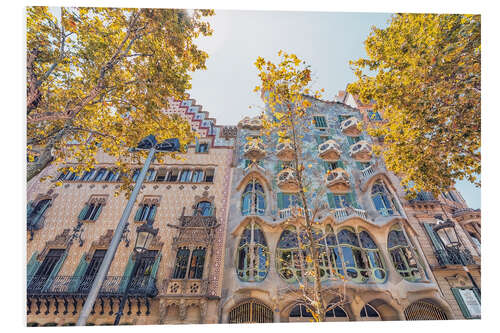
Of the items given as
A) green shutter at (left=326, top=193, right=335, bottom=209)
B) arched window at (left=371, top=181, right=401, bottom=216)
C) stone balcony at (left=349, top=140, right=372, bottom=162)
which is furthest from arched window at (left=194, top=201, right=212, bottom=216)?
stone balcony at (left=349, top=140, right=372, bottom=162)

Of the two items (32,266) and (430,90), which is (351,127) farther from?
(32,266)

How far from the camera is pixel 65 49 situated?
602 cm

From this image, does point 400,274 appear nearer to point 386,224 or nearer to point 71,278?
point 386,224

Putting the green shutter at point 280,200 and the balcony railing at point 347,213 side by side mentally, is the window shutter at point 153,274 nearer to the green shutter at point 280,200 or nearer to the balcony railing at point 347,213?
the green shutter at point 280,200

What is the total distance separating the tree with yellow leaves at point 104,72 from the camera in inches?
214

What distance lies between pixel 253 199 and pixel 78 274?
821cm

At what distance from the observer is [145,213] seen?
1077cm

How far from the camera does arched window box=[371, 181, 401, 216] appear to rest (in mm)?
10515

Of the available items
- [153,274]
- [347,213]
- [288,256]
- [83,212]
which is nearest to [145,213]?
[83,212]

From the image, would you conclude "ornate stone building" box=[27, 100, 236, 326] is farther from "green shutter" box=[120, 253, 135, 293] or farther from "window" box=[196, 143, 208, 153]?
"window" box=[196, 143, 208, 153]

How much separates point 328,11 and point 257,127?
10.4m

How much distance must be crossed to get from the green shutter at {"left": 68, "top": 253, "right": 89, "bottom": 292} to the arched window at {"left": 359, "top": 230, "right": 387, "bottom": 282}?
1206 cm

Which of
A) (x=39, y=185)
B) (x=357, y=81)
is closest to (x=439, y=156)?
(x=357, y=81)

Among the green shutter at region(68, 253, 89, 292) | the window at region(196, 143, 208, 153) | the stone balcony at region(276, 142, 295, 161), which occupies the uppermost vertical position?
the window at region(196, 143, 208, 153)
